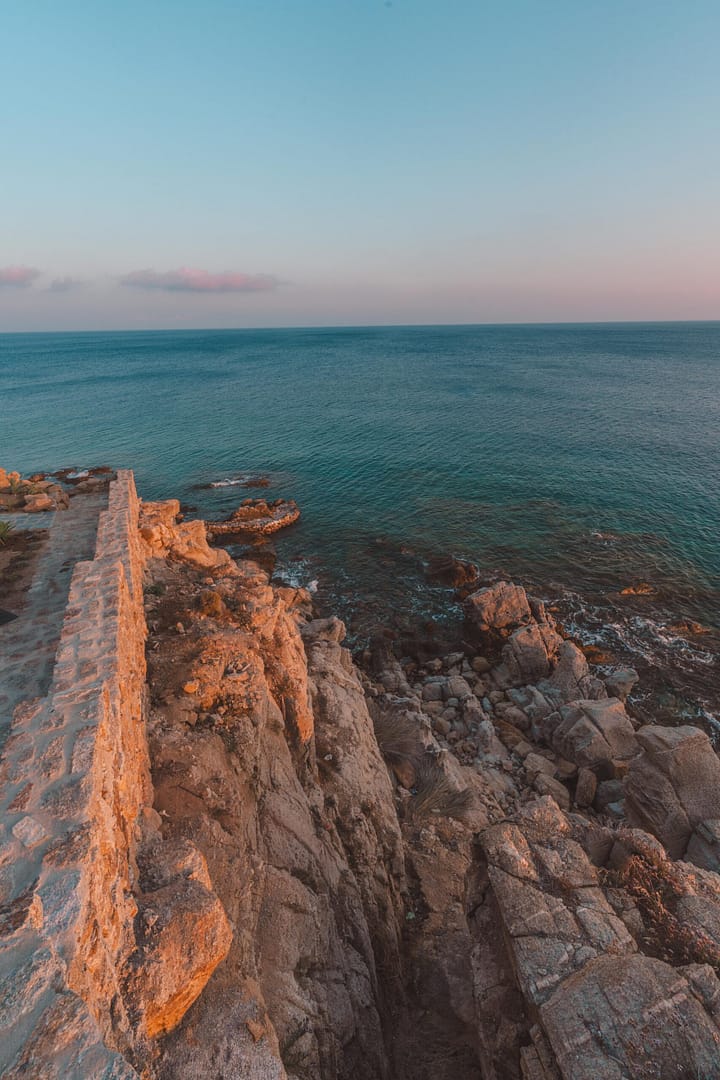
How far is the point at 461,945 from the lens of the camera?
36.2 ft

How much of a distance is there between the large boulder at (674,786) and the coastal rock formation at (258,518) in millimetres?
A: 26950

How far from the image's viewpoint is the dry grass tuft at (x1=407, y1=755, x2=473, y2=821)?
47.4 feet

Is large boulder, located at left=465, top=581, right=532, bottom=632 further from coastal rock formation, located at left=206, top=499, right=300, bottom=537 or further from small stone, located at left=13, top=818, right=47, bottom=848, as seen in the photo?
small stone, located at left=13, top=818, right=47, bottom=848

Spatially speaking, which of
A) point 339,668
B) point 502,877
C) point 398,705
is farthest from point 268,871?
point 398,705

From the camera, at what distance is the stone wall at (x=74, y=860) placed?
3583 mm

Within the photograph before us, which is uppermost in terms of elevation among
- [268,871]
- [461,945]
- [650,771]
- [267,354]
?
[267,354]

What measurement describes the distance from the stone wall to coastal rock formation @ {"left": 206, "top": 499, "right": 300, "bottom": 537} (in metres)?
26.8

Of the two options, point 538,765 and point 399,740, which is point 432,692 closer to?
point 399,740

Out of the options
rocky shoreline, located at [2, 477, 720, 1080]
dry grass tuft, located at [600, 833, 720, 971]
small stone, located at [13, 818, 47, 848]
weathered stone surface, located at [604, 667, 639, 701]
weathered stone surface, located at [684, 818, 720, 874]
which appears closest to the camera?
small stone, located at [13, 818, 47, 848]

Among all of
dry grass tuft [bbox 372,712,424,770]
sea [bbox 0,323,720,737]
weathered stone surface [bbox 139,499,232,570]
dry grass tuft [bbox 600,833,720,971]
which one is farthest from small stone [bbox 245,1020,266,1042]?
sea [bbox 0,323,720,737]

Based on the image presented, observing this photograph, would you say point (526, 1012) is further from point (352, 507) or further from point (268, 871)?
point (352, 507)

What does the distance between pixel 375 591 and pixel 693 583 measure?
18.8 metres

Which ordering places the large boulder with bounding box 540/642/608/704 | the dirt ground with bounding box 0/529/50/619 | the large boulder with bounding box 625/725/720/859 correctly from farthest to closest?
1. the large boulder with bounding box 540/642/608/704
2. the large boulder with bounding box 625/725/720/859
3. the dirt ground with bounding box 0/529/50/619

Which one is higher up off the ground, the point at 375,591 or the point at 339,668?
the point at 339,668
